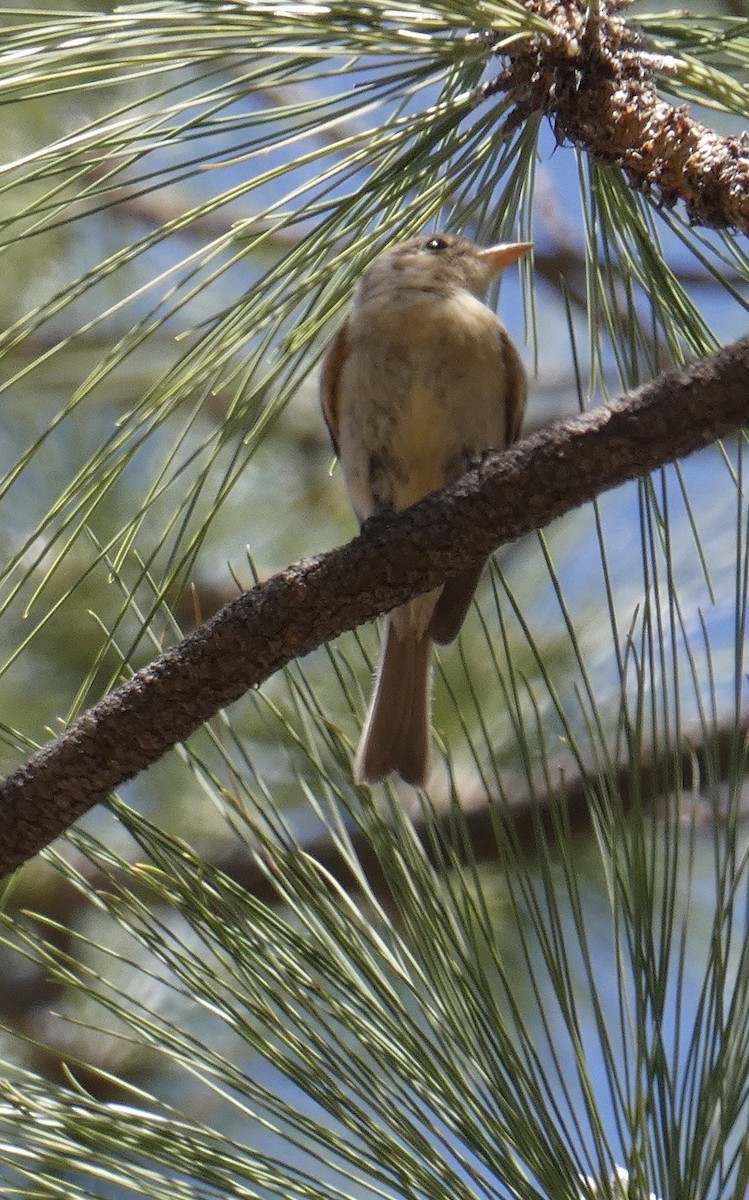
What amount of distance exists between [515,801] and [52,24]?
1.44m

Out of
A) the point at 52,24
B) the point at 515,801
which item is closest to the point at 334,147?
→ the point at 52,24

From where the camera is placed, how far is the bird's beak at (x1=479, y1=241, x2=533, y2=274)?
1.66 metres

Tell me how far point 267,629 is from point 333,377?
985 mm

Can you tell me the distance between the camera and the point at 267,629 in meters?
1.11

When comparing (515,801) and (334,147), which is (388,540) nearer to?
(334,147)

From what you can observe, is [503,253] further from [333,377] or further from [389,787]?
[389,787]

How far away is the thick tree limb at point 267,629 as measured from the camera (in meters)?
1.07

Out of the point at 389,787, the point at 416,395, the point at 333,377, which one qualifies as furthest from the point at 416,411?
the point at 389,787

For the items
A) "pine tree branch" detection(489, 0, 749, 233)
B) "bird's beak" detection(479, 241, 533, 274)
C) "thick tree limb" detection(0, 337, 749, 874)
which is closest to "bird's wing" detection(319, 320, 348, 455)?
"bird's beak" detection(479, 241, 533, 274)

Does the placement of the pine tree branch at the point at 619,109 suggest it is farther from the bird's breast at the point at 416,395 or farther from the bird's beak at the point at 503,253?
the bird's breast at the point at 416,395

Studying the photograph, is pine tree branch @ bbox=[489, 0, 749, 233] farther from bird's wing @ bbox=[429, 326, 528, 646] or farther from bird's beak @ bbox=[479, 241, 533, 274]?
bird's wing @ bbox=[429, 326, 528, 646]

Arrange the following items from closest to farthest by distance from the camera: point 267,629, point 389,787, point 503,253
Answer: point 267,629 < point 389,787 < point 503,253

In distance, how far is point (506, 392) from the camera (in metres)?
2.01

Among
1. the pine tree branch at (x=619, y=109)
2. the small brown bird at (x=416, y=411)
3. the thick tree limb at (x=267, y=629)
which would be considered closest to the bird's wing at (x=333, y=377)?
the small brown bird at (x=416, y=411)
